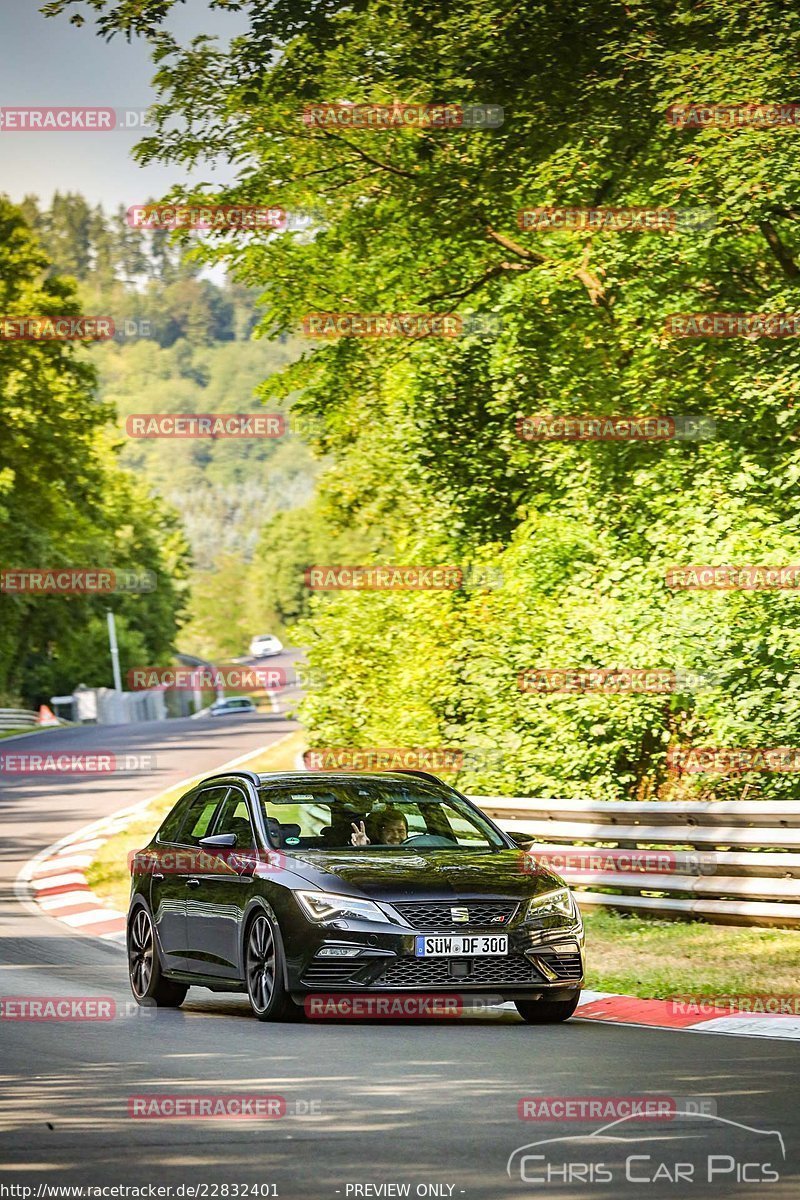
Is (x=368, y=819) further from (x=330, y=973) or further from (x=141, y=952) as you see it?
(x=141, y=952)

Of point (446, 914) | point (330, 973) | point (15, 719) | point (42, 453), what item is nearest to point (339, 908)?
point (330, 973)

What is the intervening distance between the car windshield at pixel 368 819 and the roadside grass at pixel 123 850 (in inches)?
247

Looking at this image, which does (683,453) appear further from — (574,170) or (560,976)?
(560,976)

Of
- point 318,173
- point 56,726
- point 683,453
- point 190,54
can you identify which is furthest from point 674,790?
point 56,726

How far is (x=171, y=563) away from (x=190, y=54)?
362 ft

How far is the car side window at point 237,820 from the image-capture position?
11.5 m

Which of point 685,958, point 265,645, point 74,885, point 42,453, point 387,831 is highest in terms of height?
point 42,453

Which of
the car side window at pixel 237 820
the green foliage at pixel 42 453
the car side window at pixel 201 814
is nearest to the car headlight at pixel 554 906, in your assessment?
the car side window at pixel 237 820

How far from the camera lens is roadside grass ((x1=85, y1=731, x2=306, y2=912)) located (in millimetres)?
21625

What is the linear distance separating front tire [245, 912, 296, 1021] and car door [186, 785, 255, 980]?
0.16 meters

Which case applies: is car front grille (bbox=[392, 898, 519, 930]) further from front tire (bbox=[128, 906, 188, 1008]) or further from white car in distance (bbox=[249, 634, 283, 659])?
white car in distance (bbox=[249, 634, 283, 659])

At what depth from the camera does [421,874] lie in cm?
1062

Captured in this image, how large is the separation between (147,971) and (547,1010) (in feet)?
9.70

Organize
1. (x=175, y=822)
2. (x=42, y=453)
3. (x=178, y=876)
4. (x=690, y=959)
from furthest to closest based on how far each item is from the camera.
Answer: (x=42, y=453), (x=690, y=959), (x=175, y=822), (x=178, y=876)
